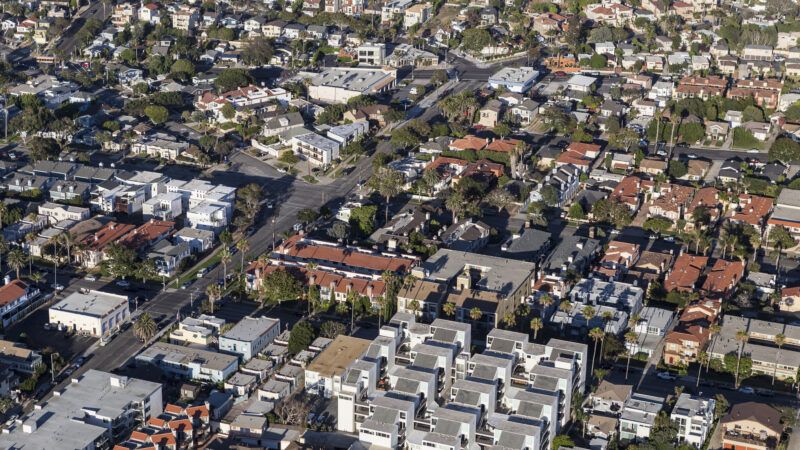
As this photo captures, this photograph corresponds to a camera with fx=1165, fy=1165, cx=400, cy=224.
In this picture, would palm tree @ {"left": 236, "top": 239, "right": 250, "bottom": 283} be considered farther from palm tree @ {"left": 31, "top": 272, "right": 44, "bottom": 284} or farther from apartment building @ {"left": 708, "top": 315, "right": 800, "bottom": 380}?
apartment building @ {"left": 708, "top": 315, "right": 800, "bottom": 380}

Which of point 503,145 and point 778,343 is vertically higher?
point 778,343

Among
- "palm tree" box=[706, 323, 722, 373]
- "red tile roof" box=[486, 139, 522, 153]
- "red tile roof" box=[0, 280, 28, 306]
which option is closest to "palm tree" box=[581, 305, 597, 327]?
"palm tree" box=[706, 323, 722, 373]

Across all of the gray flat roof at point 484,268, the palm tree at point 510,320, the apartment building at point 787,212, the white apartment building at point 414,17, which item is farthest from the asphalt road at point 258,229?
the white apartment building at point 414,17

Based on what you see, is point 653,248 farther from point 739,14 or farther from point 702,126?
point 739,14

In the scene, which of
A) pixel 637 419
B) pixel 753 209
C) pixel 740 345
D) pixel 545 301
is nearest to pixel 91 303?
pixel 545 301

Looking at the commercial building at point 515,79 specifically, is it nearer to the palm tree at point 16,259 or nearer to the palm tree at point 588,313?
the palm tree at point 588,313

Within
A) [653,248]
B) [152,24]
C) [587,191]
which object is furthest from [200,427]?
[152,24]

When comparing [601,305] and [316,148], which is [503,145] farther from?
[601,305]
